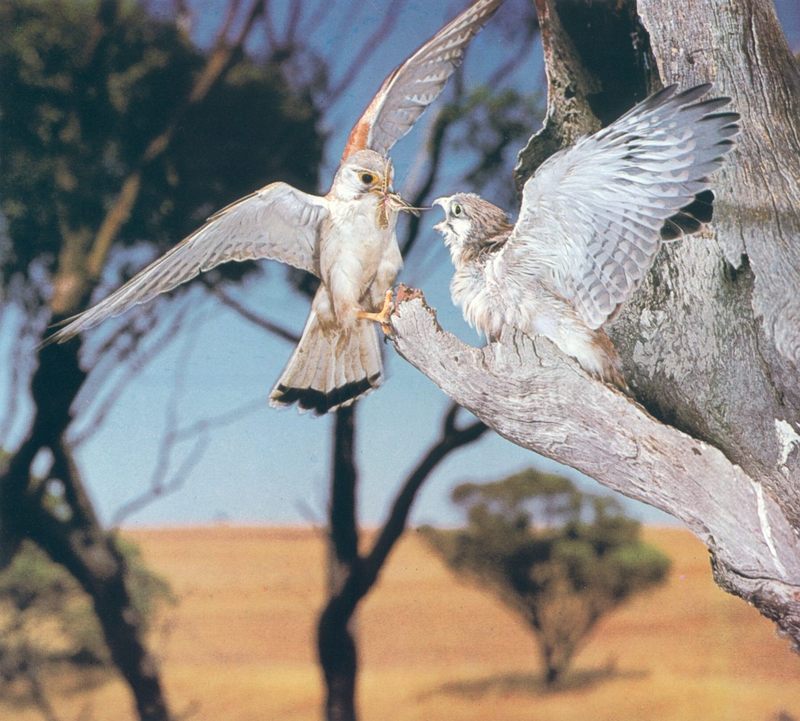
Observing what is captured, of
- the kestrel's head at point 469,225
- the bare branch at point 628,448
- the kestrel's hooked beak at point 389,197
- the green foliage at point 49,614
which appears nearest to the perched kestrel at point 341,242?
the kestrel's hooked beak at point 389,197

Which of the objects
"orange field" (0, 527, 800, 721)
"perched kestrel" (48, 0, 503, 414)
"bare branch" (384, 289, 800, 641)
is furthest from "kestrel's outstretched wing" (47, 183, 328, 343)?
"orange field" (0, 527, 800, 721)

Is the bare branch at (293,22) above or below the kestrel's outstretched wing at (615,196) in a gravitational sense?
above

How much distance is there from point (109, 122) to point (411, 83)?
0.83 m

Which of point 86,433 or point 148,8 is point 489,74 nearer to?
point 148,8

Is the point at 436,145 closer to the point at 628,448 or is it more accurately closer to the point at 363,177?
the point at 363,177

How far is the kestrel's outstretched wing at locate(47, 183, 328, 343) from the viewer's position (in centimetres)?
214

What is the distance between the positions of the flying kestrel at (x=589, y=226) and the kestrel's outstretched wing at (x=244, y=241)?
341 millimetres

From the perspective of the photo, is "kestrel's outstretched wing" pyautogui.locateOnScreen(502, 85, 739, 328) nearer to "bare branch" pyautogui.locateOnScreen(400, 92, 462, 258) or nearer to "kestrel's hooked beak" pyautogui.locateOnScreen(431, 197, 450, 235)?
"kestrel's hooked beak" pyautogui.locateOnScreen(431, 197, 450, 235)

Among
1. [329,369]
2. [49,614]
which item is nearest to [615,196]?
[329,369]

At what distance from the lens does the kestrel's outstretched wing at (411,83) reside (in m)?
2.24

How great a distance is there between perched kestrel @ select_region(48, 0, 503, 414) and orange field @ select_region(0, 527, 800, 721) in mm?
446

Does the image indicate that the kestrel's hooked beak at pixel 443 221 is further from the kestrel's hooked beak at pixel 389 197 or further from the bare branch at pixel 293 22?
the bare branch at pixel 293 22

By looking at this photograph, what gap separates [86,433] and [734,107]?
5.85 ft

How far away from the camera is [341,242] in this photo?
7.07 ft
